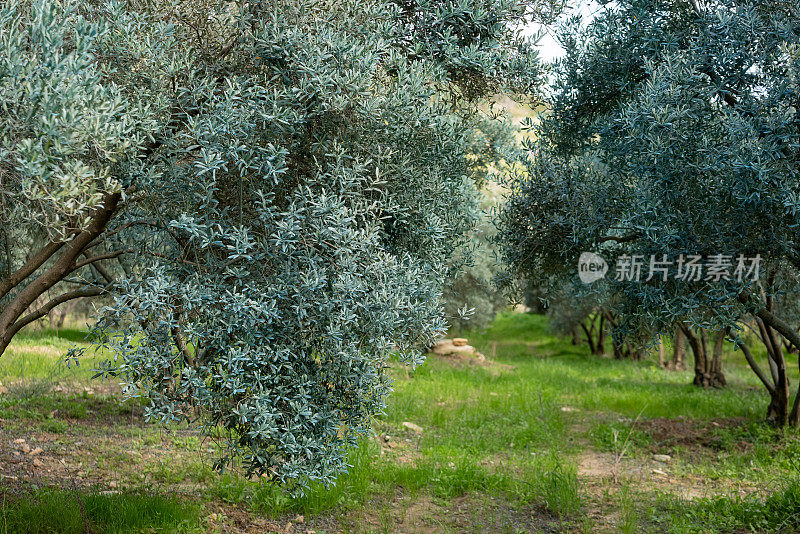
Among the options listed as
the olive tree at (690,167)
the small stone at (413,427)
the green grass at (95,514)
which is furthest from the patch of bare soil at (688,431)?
the green grass at (95,514)

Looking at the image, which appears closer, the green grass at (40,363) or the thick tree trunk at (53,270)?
the thick tree trunk at (53,270)

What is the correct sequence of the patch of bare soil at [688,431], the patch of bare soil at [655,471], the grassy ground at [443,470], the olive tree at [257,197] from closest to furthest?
the olive tree at [257,197] → the grassy ground at [443,470] → the patch of bare soil at [655,471] → the patch of bare soil at [688,431]

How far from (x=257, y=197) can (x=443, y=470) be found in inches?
204

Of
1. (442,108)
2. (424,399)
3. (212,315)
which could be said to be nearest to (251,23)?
(442,108)

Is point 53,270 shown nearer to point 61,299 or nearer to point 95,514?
point 61,299

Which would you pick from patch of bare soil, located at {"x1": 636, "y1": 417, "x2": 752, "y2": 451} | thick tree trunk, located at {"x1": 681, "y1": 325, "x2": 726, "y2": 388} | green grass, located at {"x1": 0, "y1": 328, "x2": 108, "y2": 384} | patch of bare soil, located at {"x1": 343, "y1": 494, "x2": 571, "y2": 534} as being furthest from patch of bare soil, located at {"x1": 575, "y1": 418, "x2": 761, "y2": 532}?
green grass, located at {"x1": 0, "y1": 328, "x2": 108, "y2": 384}

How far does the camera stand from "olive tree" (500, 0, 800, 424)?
5.59 m

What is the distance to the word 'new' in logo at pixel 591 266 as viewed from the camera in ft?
26.1

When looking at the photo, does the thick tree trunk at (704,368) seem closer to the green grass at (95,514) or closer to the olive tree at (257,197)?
the olive tree at (257,197)

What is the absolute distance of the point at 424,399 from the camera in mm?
14023

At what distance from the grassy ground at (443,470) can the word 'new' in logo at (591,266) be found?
2427mm

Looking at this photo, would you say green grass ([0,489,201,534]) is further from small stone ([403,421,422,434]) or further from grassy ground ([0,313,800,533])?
small stone ([403,421,422,434])

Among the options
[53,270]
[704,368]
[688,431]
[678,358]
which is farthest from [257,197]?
[678,358]

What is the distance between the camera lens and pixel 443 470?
336 inches
